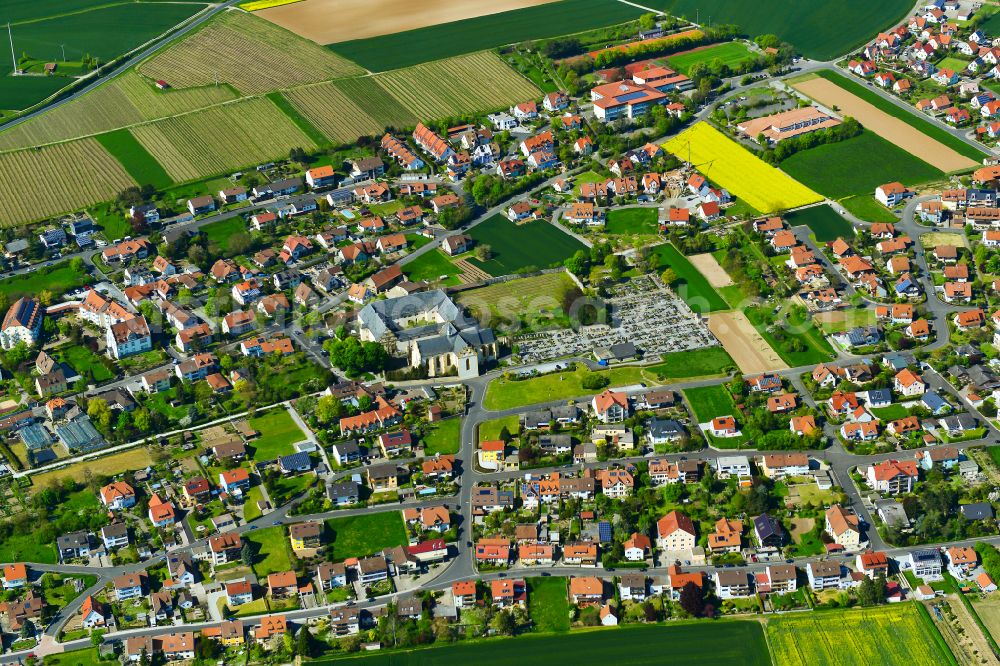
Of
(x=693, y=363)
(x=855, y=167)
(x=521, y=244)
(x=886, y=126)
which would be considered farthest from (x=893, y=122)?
(x=693, y=363)

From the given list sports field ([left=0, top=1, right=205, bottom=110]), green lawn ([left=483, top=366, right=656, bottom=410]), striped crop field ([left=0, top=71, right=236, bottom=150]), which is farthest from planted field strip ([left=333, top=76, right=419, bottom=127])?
green lawn ([left=483, top=366, right=656, bottom=410])

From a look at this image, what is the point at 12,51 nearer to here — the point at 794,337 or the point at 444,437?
the point at 444,437

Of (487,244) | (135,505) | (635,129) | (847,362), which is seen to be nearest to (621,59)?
(635,129)

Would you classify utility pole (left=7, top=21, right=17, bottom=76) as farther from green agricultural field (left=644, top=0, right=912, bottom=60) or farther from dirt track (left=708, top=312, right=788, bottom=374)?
dirt track (left=708, top=312, right=788, bottom=374)

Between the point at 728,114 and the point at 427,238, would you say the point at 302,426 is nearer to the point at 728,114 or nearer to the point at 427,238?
the point at 427,238

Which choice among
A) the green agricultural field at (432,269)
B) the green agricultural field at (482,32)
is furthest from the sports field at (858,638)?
the green agricultural field at (482,32)

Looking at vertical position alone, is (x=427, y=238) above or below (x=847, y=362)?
above

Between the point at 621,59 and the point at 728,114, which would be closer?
the point at 728,114
